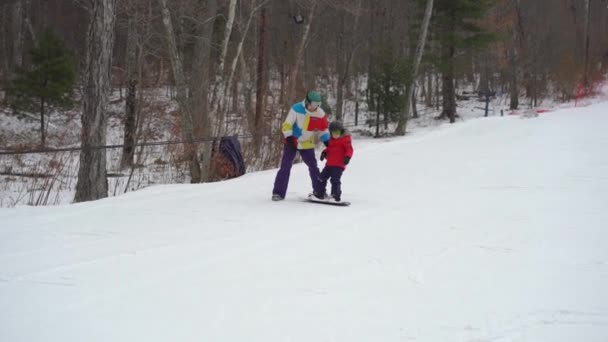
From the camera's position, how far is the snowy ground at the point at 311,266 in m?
3.44

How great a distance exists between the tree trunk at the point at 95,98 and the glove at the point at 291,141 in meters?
3.20

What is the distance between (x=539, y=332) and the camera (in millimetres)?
3402

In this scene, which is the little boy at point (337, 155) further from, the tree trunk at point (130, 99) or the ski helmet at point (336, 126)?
the tree trunk at point (130, 99)

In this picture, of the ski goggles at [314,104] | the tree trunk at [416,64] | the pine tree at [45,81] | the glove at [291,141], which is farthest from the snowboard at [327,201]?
the pine tree at [45,81]

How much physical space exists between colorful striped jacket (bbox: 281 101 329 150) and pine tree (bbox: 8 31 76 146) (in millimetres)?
17361

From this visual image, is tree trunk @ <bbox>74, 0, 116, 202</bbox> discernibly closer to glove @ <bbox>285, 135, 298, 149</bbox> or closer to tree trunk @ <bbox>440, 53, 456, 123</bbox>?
glove @ <bbox>285, 135, 298, 149</bbox>

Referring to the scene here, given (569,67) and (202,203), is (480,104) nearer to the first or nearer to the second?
(569,67)

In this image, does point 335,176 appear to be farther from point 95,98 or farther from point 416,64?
point 416,64

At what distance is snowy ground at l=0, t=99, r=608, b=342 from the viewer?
344 cm

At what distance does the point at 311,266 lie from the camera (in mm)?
4656

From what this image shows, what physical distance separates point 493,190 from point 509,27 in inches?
1156

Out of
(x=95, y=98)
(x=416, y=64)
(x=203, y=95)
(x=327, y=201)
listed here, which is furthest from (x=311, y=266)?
(x=416, y=64)

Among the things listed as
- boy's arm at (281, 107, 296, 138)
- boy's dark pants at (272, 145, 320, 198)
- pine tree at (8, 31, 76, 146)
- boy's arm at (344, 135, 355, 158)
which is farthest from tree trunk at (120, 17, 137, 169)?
pine tree at (8, 31, 76, 146)

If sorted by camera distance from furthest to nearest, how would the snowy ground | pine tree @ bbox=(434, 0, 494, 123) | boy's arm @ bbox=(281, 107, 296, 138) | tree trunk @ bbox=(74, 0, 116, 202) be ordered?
1. pine tree @ bbox=(434, 0, 494, 123)
2. tree trunk @ bbox=(74, 0, 116, 202)
3. boy's arm @ bbox=(281, 107, 296, 138)
4. the snowy ground
